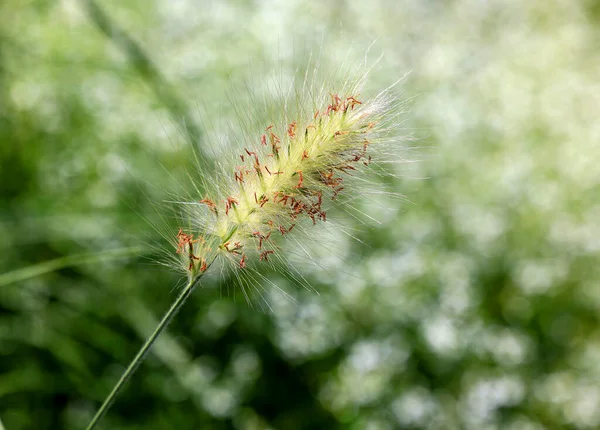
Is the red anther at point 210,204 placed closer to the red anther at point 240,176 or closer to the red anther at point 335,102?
the red anther at point 240,176

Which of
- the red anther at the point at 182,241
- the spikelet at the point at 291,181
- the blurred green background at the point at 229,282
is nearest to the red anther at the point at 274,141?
the spikelet at the point at 291,181

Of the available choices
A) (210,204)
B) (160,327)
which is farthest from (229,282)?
(160,327)

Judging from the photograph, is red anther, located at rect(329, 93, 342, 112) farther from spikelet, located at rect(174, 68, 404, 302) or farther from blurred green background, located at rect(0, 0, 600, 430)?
blurred green background, located at rect(0, 0, 600, 430)

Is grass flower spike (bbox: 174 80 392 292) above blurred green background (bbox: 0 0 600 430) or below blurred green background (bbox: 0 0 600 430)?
below

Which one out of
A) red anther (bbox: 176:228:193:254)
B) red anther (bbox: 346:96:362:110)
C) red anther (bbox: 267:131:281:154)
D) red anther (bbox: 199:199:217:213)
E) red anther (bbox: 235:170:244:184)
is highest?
red anther (bbox: 267:131:281:154)

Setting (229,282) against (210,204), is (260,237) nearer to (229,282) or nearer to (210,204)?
(210,204)

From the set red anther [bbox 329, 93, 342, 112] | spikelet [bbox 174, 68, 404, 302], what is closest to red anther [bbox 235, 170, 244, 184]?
spikelet [bbox 174, 68, 404, 302]

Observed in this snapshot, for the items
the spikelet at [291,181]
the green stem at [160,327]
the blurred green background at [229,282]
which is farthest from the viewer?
the blurred green background at [229,282]
